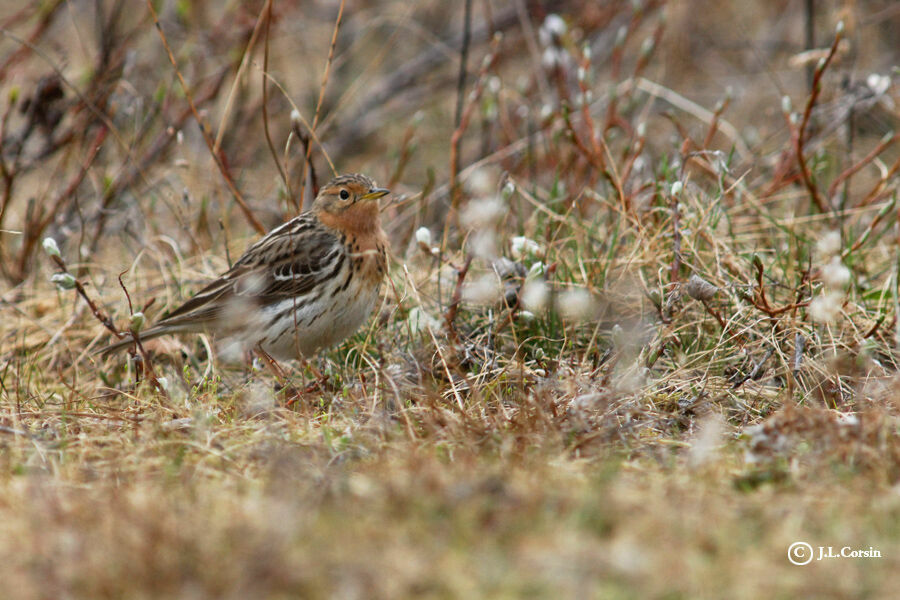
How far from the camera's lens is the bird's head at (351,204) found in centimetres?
545

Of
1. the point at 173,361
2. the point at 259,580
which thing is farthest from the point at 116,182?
the point at 259,580

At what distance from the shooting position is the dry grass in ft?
8.05

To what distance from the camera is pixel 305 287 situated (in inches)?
205

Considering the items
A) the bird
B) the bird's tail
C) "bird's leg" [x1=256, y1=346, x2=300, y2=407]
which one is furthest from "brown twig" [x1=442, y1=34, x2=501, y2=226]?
the bird's tail

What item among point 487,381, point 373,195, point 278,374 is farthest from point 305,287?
point 487,381

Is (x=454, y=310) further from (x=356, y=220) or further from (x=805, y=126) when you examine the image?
(x=805, y=126)

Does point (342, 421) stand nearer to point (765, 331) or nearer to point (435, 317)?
point (435, 317)

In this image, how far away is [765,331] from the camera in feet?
15.3

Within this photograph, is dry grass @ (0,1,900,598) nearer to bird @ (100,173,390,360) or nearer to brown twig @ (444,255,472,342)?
brown twig @ (444,255,472,342)

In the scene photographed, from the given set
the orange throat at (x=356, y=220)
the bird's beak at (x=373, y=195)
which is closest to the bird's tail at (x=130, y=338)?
the orange throat at (x=356, y=220)

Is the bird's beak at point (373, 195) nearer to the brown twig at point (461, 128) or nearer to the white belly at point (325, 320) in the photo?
the white belly at point (325, 320)

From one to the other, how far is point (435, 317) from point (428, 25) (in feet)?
21.5

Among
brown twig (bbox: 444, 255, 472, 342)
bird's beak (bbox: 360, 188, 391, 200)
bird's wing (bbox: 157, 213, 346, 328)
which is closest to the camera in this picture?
brown twig (bbox: 444, 255, 472, 342)

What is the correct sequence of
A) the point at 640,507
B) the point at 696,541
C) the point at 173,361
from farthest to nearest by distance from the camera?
1. the point at 173,361
2. the point at 640,507
3. the point at 696,541
